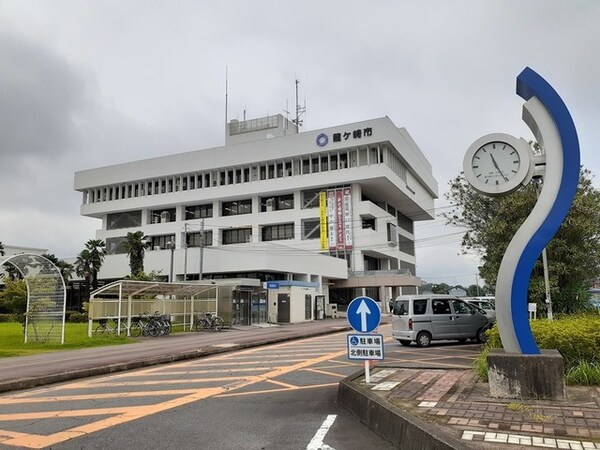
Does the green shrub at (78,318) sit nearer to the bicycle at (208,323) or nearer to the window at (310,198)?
the bicycle at (208,323)

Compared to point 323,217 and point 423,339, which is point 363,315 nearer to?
point 423,339

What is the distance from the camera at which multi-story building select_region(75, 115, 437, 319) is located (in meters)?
55.4

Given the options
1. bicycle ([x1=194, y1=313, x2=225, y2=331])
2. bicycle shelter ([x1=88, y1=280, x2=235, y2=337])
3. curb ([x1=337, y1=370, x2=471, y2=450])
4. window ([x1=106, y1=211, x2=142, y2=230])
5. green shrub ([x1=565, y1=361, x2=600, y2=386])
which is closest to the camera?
curb ([x1=337, y1=370, x2=471, y2=450])

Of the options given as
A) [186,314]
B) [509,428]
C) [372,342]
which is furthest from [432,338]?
[186,314]

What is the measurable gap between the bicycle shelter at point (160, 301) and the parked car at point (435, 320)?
12.7 metres

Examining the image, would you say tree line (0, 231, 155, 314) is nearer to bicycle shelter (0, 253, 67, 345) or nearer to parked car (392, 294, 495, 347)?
bicycle shelter (0, 253, 67, 345)

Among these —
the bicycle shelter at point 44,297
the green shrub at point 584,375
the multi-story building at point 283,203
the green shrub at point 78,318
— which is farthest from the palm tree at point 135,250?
the green shrub at point 584,375

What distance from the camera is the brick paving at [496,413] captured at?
16.5 feet

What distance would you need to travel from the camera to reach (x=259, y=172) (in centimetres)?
6425

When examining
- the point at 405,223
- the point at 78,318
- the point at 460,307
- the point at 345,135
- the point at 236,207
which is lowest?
the point at 78,318

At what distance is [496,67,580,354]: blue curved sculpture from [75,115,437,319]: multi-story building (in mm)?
38657

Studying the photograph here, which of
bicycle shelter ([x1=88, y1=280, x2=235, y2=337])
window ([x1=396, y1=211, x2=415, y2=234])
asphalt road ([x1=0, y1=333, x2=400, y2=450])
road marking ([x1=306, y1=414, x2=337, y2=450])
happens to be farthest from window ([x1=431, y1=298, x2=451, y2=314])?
window ([x1=396, y1=211, x2=415, y2=234])

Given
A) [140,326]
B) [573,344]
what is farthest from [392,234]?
[573,344]

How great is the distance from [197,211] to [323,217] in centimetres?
1926
